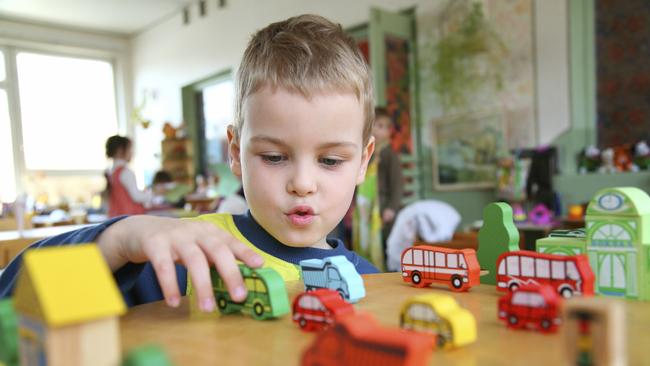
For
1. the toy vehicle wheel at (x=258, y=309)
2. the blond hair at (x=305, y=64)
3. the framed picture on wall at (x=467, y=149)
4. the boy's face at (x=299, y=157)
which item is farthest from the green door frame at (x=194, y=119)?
the toy vehicle wheel at (x=258, y=309)

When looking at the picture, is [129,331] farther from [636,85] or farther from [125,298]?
[636,85]

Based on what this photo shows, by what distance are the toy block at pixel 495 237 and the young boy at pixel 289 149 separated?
23 centimetres

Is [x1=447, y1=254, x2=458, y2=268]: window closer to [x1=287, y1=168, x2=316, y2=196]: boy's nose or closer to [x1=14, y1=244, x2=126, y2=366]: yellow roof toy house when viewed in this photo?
[x1=287, y1=168, x2=316, y2=196]: boy's nose

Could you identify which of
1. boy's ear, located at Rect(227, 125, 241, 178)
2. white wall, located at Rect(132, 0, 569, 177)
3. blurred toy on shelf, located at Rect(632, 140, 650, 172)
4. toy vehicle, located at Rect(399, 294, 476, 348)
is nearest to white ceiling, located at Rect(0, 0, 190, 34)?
white wall, located at Rect(132, 0, 569, 177)

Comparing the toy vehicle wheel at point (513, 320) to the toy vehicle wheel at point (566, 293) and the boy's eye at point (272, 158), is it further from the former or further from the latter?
the boy's eye at point (272, 158)

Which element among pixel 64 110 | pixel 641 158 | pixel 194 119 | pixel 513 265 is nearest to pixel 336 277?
pixel 513 265

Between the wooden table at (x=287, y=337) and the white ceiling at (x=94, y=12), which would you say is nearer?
the wooden table at (x=287, y=337)

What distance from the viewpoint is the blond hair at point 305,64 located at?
2.52 ft

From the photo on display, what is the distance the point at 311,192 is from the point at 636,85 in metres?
2.83

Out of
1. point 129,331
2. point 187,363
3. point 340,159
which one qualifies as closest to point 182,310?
point 129,331

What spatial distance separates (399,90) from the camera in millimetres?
3777

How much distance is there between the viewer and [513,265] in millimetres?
544

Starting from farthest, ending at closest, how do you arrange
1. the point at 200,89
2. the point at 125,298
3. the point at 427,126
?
the point at 200,89, the point at 427,126, the point at 125,298

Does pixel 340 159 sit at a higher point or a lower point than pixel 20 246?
higher
